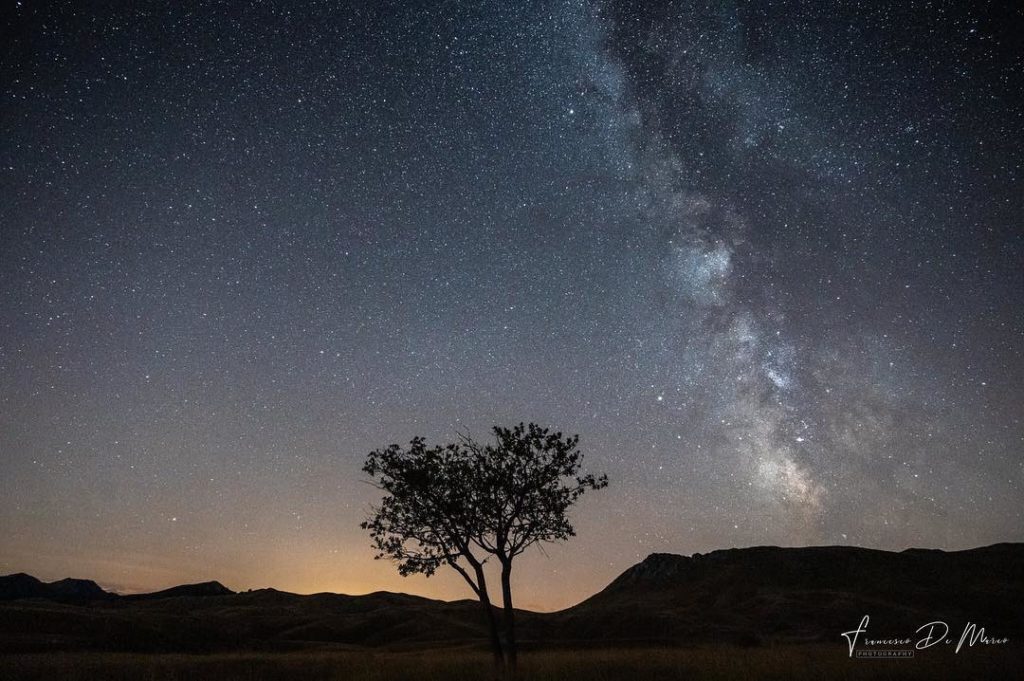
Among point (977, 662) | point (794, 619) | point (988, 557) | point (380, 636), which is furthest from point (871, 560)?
point (977, 662)

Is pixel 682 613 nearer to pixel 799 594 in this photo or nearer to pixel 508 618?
pixel 799 594

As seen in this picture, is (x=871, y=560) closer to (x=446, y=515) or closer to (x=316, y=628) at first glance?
(x=316, y=628)

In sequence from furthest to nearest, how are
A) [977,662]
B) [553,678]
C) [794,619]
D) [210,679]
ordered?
1. [794,619]
2. [210,679]
3. [977,662]
4. [553,678]

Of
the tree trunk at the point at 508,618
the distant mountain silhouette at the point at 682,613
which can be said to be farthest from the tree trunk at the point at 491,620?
the distant mountain silhouette at the point at 682,613

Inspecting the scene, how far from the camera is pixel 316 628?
68000 millimetres

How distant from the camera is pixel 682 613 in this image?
81562mm

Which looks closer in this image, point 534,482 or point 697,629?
point 534,482

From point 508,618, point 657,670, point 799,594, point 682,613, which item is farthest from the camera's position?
point 799,594

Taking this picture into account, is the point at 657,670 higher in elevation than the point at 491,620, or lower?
lower

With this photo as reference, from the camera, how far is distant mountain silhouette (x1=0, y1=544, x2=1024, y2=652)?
52.2 meters

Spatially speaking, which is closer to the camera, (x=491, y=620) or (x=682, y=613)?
(x=491, y=620)

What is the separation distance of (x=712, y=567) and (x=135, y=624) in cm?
12053

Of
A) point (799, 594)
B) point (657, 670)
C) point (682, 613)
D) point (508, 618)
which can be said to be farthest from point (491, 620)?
point (799, 594)

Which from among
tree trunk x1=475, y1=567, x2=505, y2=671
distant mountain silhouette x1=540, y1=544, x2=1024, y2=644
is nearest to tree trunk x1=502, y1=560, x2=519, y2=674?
tree trunk x1=475, y1=567, x2=505, y2=671
